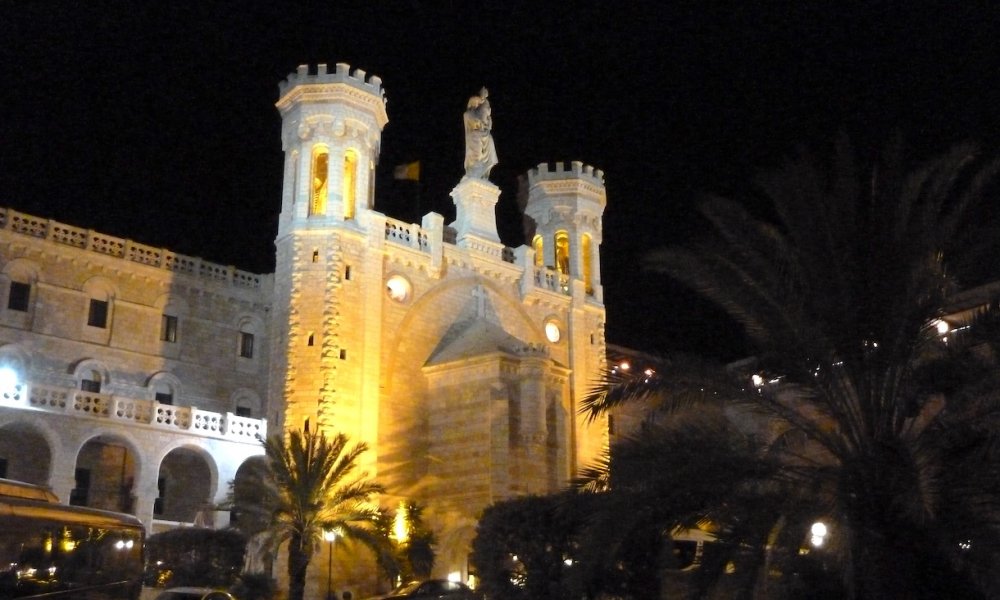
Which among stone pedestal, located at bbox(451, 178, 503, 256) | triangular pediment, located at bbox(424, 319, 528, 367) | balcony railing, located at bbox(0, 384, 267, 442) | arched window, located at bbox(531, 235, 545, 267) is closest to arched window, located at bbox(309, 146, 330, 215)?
stone pedestal, located at bbox(451, 178, 503, 256)

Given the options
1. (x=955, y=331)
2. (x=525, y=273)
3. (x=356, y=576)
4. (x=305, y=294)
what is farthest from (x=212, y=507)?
(x=955, y=331)

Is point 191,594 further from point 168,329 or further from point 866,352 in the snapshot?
point 168,329

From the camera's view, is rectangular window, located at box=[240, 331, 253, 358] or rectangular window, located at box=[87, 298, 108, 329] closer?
rectangular window, located at box=[87, 298, 108, 329]

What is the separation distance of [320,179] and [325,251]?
369 centimetres

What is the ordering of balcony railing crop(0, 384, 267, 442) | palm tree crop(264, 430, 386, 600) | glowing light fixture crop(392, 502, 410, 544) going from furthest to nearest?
glowing light fixture crop(392, 502, 410, 544) < balcony railing crop(0, 384, 267, 442) < palm tree crop(264, 430, 386, 600)

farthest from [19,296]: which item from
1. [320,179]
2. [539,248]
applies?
[539,248]

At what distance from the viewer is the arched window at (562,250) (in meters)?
40.7

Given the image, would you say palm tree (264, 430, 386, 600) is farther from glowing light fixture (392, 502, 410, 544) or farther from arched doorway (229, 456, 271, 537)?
glowing light fixture (392, 502, 410, 544)

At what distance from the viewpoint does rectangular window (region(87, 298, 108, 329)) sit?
3177 cm

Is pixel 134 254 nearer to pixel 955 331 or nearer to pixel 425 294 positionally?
pixel 425 294

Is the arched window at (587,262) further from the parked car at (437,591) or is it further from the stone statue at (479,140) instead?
the parked car at (437,591)

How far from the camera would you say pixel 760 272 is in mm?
12625

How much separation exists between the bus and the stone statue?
22.4 metres

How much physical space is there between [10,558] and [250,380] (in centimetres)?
2128
